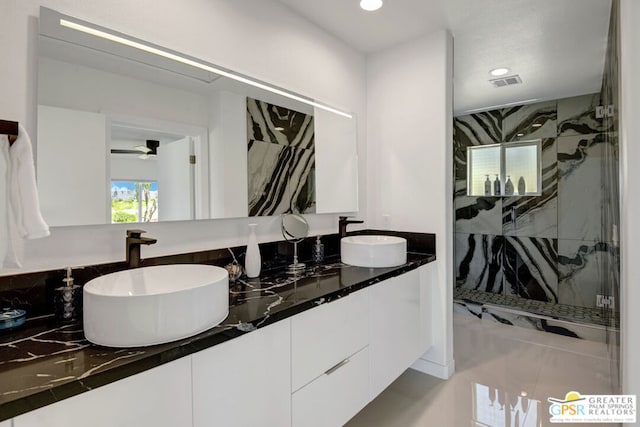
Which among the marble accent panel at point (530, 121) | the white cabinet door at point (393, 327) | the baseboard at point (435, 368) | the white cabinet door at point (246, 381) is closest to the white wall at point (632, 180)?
the white cabinet door at point (393, 327)

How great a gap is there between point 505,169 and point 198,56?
143 inches

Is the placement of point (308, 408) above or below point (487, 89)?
below

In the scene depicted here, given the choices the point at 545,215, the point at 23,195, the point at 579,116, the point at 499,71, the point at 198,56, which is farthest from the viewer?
the point at 545,215

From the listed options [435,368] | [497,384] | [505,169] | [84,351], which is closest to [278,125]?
[84,351]

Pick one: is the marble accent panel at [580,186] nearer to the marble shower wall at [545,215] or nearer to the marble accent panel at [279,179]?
the marble shower wall at [545,215]

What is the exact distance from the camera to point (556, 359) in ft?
8.39

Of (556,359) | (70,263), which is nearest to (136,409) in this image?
(70,263)

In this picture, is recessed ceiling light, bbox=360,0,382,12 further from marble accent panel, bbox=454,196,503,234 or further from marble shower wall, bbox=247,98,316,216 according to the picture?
marble accent panel, bbox=454,196,503,234

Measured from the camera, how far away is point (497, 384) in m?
2.24

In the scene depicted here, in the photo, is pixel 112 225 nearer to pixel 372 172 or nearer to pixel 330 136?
pixel 330 136

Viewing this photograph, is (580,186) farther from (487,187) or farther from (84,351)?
(84,351)

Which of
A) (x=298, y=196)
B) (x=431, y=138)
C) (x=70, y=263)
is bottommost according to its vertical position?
(x=70, y=263)

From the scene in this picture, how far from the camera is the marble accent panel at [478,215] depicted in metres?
3.96

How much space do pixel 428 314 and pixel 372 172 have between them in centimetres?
113
